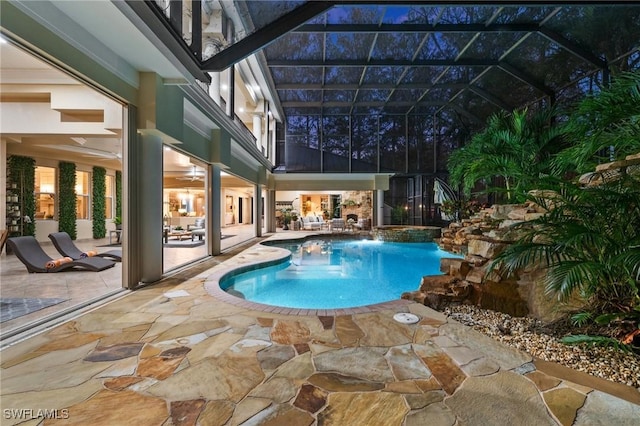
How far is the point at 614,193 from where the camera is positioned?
1.98 m

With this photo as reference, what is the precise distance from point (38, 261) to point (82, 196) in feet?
21.4

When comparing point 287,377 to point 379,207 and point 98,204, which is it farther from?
point 379,207

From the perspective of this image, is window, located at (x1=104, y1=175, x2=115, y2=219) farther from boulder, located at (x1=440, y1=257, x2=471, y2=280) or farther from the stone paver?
boulder, located at (x1=440, y1=257, x2=471, y2=280)

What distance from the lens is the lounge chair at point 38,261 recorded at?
473 centimetres

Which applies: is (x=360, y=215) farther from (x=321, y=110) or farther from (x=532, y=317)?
(x=532, y=317)

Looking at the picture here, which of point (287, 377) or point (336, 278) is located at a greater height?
point (287, 377)

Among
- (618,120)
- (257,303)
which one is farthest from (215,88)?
(618,120)

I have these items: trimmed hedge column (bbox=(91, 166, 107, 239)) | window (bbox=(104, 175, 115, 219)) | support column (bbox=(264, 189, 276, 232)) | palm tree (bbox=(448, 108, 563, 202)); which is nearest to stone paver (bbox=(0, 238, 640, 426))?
palm tree (bbox=(448, 108, 563, 202))

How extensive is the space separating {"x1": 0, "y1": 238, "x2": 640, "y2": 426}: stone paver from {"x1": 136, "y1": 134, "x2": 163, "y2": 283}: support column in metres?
1.43

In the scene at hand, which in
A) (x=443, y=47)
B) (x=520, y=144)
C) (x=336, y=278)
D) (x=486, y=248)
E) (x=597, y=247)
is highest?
(x=443, y=47)

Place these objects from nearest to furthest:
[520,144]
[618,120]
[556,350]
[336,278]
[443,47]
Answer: [556,350] < [618,120] < [336,278] < [520,144] < [443,47]

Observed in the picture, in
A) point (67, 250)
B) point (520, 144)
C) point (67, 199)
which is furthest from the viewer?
point (67, 199)

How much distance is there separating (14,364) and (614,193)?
442cm

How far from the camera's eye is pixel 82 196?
1008 cm
